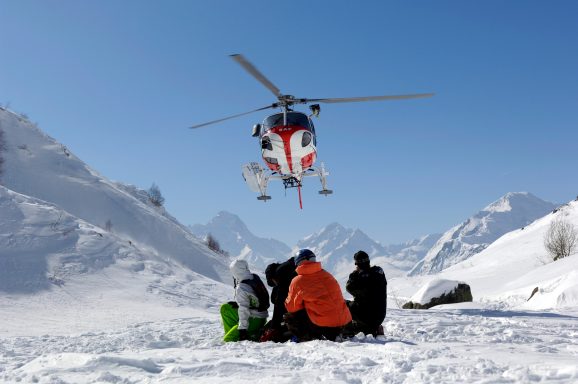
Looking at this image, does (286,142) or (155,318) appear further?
(286,142)

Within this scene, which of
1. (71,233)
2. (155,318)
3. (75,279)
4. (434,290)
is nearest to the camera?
(155,318)

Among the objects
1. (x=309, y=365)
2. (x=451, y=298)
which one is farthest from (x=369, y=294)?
(x=451, y=298)

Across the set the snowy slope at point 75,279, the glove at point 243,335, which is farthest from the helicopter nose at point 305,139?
the glove at point 243,335

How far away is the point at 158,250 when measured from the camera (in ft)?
90.7

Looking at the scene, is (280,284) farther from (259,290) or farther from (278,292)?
→ (259,290)

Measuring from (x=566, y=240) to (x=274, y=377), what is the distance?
132ft

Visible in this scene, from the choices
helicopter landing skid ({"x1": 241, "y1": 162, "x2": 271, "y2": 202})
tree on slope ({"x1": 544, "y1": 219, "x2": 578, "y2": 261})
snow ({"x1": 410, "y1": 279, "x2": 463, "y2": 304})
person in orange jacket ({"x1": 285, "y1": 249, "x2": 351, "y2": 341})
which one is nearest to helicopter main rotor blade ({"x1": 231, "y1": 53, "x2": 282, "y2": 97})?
helicopter landing skid ({"x1": 241, "y1": 162, "x2": 271, "y2": 202})

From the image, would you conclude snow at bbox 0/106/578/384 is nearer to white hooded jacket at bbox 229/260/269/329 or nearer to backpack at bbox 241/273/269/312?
white hooded jacket at bbox 229/260/269/329

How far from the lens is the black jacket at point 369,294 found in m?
7.59

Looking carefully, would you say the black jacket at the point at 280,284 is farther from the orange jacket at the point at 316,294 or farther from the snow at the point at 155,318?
the snow at the point at 155,318

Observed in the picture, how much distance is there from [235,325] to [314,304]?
5.80 feet

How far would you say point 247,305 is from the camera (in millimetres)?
7777

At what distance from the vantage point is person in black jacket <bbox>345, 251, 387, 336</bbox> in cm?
759

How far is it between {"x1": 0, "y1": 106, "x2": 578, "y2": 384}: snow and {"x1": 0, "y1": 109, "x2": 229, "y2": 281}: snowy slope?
Answer: 10 centimetres
